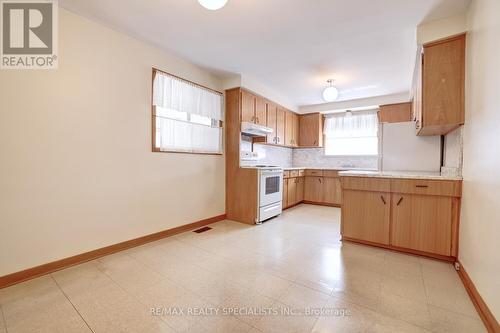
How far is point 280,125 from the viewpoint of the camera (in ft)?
16.6

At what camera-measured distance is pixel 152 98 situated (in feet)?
9.42

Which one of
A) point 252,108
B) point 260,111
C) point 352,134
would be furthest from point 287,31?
point 352,134

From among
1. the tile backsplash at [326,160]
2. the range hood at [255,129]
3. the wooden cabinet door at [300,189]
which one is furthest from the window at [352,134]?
the range hood at [255,129]

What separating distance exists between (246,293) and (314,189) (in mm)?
4029

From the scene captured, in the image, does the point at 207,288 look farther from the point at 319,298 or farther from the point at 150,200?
the point at 150,200

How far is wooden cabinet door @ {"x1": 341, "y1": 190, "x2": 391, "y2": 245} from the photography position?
2594 millimetres

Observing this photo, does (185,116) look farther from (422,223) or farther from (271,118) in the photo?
(422,223)

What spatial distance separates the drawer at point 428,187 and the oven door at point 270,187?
1.87 metres

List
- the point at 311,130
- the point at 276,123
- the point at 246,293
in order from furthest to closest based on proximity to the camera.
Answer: the point at 311,130 < the point at 276,123 < the point at 246,293

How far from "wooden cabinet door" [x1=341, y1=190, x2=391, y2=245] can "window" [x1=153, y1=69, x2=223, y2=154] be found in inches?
90.0

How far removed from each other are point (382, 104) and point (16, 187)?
599 centimetres

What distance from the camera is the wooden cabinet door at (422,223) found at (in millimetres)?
2266

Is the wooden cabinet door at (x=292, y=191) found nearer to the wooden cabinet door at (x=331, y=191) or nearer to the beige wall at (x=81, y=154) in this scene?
the wooden cabinet door at (x=331, y=191)

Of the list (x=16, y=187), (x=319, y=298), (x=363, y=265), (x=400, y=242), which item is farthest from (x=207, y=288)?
(x=400, y=242)
